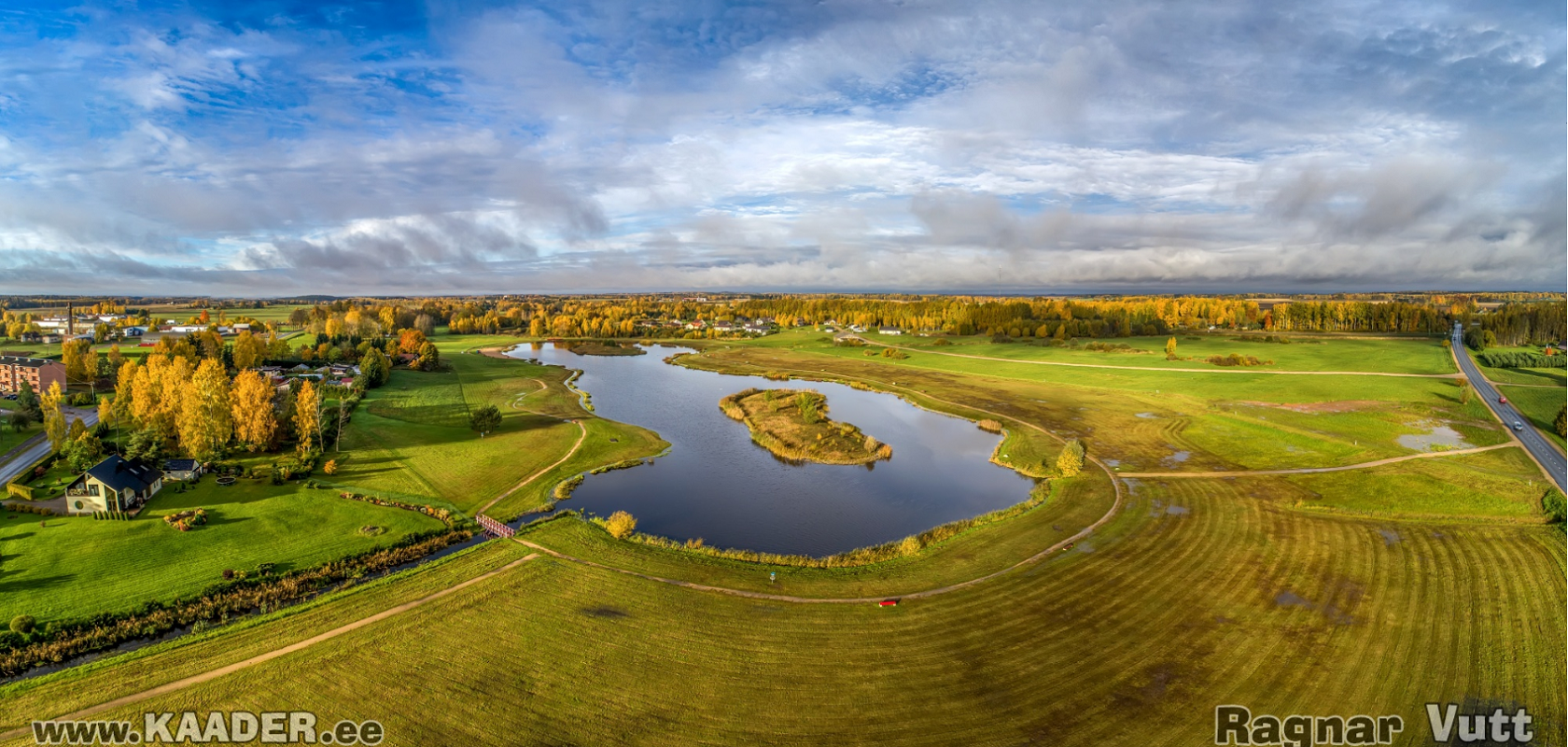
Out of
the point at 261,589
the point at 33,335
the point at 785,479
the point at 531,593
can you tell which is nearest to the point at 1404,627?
the point at 785,479

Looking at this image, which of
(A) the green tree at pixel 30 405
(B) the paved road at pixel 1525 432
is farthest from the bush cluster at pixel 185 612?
(B) the paved road at pixel 1525 432

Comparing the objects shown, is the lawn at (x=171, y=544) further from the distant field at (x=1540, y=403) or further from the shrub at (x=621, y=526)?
the distant field at (x=1540, y=403)

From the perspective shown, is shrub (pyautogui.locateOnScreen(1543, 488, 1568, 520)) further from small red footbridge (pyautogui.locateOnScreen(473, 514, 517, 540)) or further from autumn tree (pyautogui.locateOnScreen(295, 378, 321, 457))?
autumn tree (pyautogui.locateOnScreen(295, 378, 321, 457))

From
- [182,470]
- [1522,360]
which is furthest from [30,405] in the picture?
[1522,360]

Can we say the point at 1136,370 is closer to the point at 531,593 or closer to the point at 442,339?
the point at 531,593

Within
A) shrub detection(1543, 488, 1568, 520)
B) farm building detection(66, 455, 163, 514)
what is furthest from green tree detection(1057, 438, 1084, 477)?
farm building detection(66, 455, 163, 514)

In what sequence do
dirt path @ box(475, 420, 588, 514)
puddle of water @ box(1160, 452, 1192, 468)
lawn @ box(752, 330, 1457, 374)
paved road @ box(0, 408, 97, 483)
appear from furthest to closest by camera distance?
lawn @ box(752, 330, 1457, 374) → puddle of water @ box(1160, 452, 1192, 468) → paved road @ box(0, 408, 97, 483) → dirt path @ box(475, 420, 588, 514)

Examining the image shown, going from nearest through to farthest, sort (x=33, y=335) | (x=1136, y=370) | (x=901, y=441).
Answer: (x=901, y=441)
(x=1136, y=370)
(x=33, y=335)
